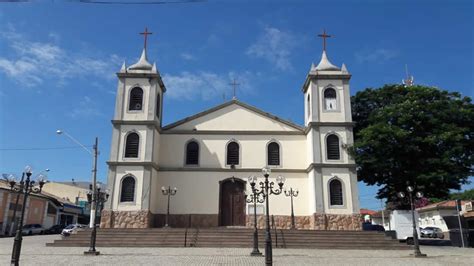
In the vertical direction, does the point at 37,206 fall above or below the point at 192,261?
above

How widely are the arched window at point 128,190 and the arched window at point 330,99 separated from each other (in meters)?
12.6

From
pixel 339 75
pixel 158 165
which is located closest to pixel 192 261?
pixel 158 165

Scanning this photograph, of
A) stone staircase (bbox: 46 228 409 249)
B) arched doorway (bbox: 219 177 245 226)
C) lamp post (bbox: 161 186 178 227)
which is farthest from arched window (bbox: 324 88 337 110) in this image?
lamp post (bbox: 161 186 178 227)

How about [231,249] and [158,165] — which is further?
[158,165]

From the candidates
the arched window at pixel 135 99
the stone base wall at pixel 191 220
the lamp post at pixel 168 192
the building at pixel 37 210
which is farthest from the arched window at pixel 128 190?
the building at pixel 37 210

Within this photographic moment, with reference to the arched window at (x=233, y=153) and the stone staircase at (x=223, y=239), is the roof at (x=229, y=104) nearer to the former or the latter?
the arched window at (x=233, y=153)

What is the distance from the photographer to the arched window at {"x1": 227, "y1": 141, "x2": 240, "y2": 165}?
87.8 ft

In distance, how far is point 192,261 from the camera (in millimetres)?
14469

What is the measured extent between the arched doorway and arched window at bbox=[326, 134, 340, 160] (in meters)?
5.52

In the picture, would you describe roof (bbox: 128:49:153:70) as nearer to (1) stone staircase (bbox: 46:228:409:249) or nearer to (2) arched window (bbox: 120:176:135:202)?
(2) arched window (bbox: 120:176:135:202)

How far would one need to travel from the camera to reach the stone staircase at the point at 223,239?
20.4 m

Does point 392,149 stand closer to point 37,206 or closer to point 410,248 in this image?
point 410,248

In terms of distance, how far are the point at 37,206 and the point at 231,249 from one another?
3216 centimetres

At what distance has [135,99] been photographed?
2680 cm
